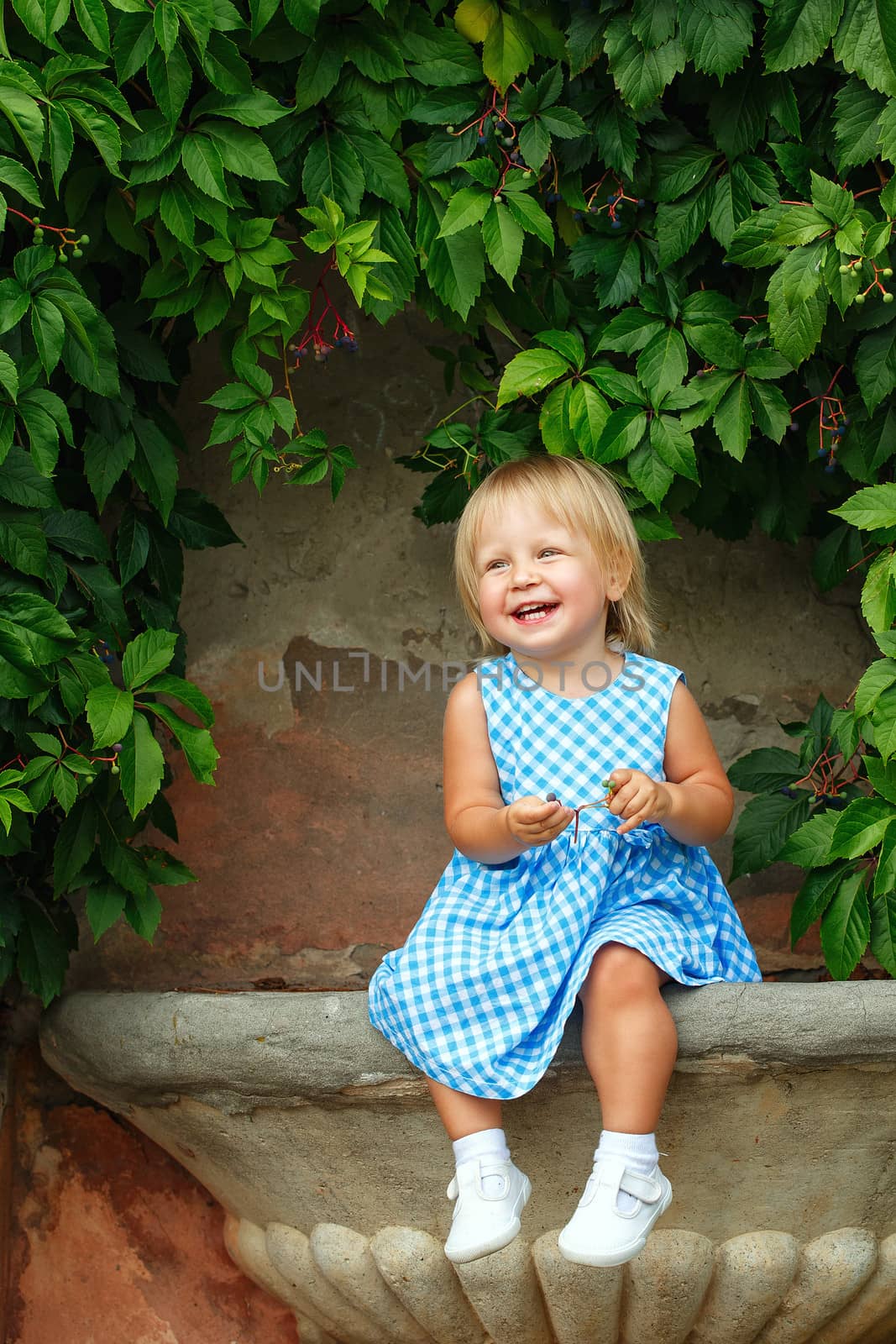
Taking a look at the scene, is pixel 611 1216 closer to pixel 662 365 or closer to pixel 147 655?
pixel 147 655

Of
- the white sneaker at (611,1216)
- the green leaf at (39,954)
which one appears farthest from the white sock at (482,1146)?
the green leaf at (39,954)

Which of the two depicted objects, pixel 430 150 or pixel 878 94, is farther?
pixel 430 150

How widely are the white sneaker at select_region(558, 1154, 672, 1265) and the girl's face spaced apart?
0.59 metres

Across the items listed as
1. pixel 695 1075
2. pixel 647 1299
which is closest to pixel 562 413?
pixel 695 1075

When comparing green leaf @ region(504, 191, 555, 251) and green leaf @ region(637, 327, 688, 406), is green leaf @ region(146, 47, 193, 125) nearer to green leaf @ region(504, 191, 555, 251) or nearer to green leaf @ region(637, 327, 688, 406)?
green leaf @ region(504, 191, 555, 251)

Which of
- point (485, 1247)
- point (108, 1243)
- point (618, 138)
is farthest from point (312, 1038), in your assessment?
point (618, 138)

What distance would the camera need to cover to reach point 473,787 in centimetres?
166

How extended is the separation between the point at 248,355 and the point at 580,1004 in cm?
88

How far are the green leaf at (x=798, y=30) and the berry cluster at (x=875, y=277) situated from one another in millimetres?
230

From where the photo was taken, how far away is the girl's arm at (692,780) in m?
1.57

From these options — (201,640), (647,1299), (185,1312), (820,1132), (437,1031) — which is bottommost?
(185,1312)

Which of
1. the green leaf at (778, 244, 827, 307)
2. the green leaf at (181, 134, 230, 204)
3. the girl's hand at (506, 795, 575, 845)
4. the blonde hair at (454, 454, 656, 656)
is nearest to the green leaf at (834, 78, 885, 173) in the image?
the green leaf at (778, 244, 827, 307)

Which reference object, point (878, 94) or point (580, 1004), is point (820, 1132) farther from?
point (878, 94)

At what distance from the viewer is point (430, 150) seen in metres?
1.71
